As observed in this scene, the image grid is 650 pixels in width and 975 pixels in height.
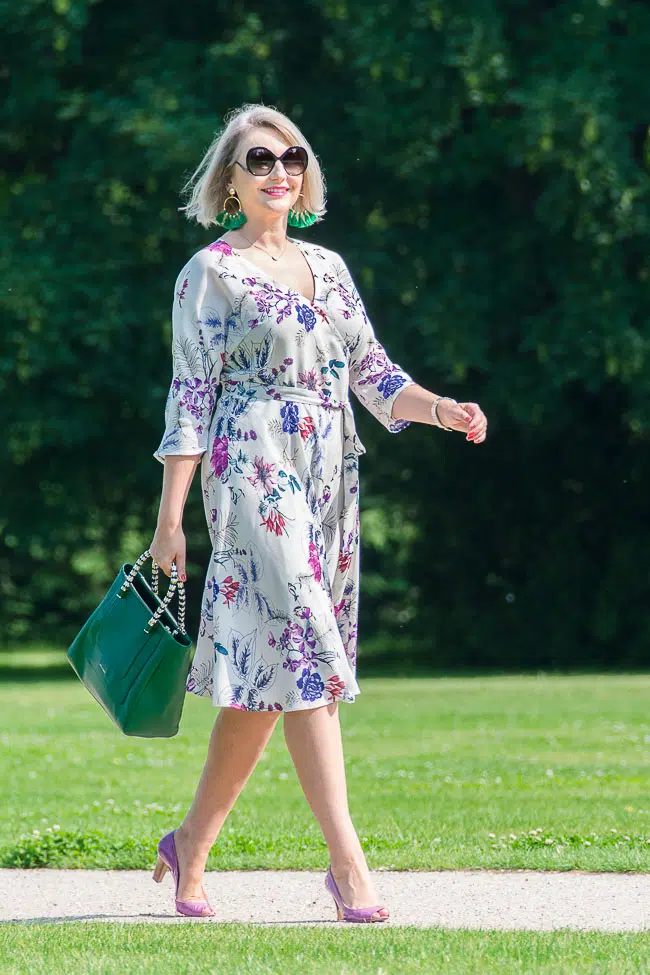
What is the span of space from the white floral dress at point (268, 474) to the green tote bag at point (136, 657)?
0.10m

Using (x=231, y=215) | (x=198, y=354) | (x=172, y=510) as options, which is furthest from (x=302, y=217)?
(x=172, y=510)

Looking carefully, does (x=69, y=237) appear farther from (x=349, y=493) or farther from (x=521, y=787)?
(x=349, y=493)

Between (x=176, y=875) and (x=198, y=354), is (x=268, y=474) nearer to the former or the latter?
(x=198, y=354)

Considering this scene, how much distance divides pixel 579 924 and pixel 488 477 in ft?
55.6

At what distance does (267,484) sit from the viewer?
171 inches

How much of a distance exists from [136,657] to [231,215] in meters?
1.29

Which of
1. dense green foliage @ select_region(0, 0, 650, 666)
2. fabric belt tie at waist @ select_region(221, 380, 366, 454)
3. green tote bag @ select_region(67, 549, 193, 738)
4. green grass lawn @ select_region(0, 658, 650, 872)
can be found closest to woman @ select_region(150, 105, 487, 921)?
fabric belt tie at waist @ select_region(221, 380, 366, 454)

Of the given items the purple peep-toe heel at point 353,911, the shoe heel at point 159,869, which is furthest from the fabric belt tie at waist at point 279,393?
the shoe heel at point 159,869

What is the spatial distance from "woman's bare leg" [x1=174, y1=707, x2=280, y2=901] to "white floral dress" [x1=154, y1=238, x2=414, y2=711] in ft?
0.37

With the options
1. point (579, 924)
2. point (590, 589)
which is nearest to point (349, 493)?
point (579, 924)

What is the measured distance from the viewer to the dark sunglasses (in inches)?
178

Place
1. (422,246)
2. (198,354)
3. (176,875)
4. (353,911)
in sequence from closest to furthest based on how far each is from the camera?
(353,911) < (198,354) < (176,875) < (422,246)

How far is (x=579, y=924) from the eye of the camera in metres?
4.34

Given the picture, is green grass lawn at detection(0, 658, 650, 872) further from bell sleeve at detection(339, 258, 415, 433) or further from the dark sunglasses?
the dark sunglasses
